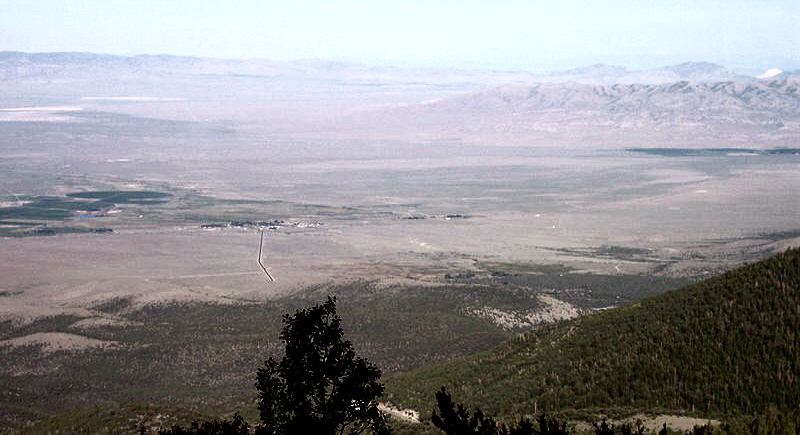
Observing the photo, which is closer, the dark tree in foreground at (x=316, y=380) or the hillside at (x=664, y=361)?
the dark tree in foreground at (x=316, y=380)

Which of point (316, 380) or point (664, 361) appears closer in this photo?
point (316, 380)

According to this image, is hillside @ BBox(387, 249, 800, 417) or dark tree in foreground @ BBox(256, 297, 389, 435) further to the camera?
hillside @ BBox(387, 249, 800, 417)

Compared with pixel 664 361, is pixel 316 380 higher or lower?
higher

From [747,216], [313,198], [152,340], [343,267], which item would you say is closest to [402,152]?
[313,198]

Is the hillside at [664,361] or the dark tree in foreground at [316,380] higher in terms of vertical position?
the dark tree in foreground at [316,380]

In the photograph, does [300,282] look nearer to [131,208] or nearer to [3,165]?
[131,208]
